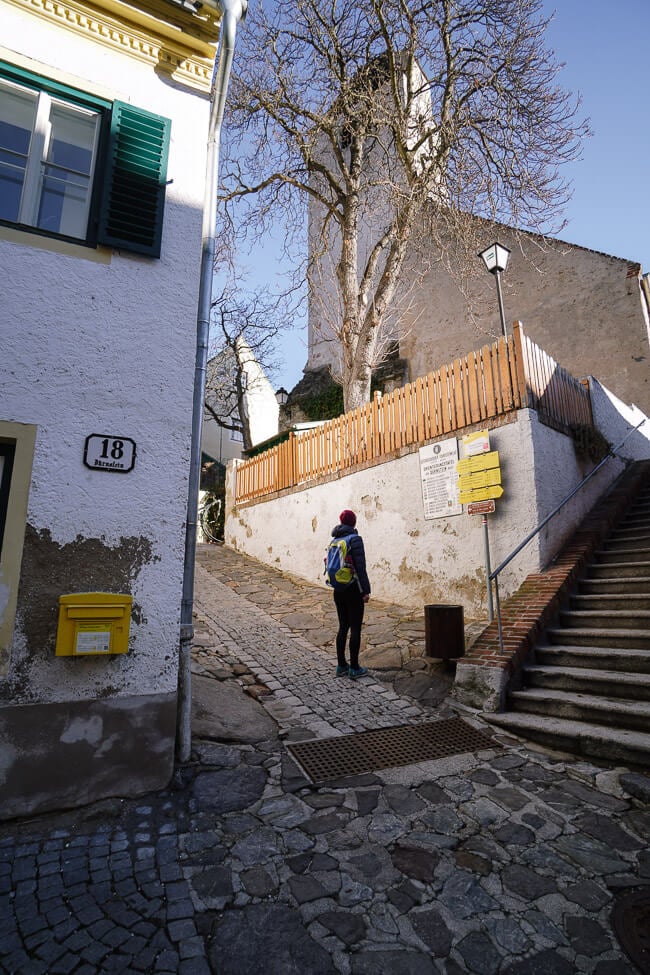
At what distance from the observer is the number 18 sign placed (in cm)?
331

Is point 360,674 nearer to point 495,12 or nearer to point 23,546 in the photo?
point 23,546

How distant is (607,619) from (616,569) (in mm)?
1208

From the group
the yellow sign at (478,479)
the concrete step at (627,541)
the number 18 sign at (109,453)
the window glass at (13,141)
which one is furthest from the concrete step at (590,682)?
the window glass at (13,141)

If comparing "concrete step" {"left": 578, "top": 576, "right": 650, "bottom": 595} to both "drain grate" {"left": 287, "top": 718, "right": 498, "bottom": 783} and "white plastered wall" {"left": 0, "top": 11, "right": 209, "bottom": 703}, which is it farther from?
"white plastered wall" {"left": 0, "top": 11, "right": 209, "bottom": 703}

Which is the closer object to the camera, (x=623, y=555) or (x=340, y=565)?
(x=340, y=565)

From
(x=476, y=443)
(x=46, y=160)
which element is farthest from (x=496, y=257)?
(x=46, y=160)

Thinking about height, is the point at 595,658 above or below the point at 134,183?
below

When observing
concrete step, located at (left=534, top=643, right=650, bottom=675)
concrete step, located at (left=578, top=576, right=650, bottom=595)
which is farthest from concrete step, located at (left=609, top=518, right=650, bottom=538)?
concrete step, located at (left=534, top=643, right=650, bottom=675)

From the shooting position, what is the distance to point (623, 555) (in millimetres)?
6496

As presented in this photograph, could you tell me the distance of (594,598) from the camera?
566cm

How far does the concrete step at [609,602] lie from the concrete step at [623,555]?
3.02ft

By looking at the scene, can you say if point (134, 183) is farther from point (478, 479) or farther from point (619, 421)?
point (619, 421)

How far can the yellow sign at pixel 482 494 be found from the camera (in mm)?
6516

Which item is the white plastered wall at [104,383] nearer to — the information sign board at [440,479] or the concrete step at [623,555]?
the information sign board at [440,479]
